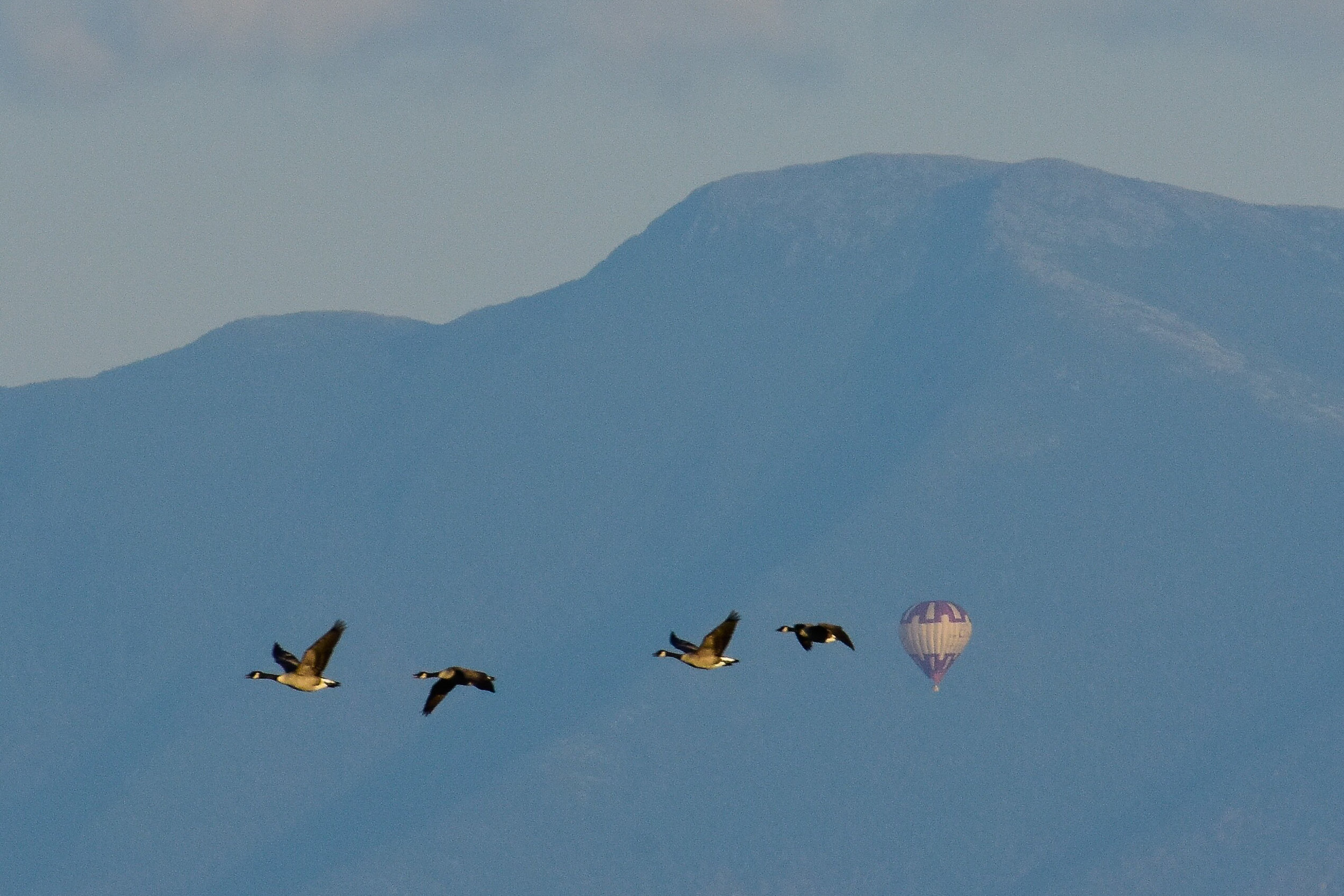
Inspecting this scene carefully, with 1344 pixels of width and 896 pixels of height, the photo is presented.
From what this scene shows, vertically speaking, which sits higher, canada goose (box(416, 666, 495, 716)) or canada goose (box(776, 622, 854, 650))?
canada goose (box(776, 622, 854, 650))

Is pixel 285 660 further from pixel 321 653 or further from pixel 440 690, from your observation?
pixel 321 653

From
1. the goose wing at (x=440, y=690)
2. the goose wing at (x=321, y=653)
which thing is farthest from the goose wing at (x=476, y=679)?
the goose wing at (x=321, y=653)

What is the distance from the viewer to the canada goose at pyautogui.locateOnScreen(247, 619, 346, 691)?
196 ft

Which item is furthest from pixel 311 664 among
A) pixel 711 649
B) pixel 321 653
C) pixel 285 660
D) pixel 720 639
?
pixel 711 649

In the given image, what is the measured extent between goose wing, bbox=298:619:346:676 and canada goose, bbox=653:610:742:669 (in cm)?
787

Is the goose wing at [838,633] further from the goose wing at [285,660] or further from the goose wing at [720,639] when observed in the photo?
the goose wing at [285,660]

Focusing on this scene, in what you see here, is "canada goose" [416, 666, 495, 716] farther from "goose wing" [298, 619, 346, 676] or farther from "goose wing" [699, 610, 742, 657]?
"goose wing" [699, 610, 742, 657]

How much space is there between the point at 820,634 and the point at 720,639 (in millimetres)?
6163

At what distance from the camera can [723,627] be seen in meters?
63.8

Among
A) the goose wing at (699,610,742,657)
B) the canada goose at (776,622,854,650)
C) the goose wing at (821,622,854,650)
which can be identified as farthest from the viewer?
the canada goose at (776,622,854,650)

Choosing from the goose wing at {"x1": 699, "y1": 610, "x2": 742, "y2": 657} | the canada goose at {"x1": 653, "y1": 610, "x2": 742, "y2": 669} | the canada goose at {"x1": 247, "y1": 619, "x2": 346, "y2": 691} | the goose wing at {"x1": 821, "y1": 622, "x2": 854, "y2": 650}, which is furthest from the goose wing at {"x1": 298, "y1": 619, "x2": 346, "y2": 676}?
the goose wing at {"x1": 821, "y1": 622, "x2": 854, "y2": 650}

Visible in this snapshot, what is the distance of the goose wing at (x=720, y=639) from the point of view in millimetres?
63281

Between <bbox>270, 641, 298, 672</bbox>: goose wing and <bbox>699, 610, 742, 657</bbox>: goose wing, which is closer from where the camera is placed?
<bbox>699, 610, 742, 657</bbox>: goose wing

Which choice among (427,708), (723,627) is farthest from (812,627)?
(427,708)
